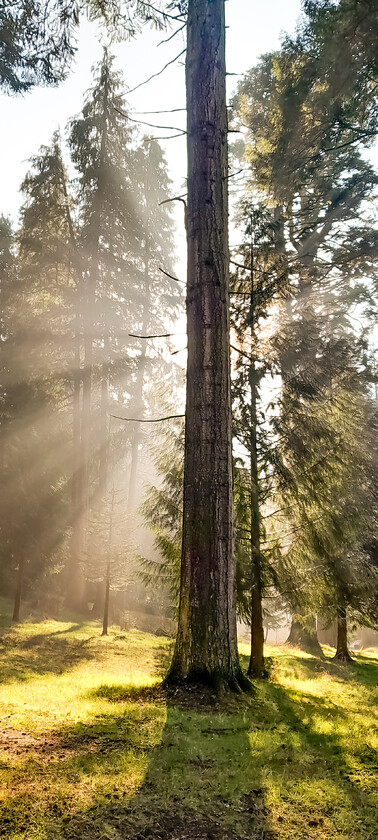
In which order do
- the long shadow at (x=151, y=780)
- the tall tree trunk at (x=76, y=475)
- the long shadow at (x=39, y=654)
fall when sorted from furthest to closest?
the tall tree trunk at (x=76, y=475) < the long shadow at (x=39, y=654) < the long shadow at (x=151, y=780)

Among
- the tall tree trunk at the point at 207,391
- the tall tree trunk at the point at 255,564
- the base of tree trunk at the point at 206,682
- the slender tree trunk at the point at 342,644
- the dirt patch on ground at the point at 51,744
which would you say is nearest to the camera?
the dirt patch on ground at the point at 51,744

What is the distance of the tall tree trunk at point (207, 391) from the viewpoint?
4.59 meters

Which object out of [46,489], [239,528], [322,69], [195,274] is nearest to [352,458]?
[239,528]

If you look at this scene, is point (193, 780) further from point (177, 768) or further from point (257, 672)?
point (257, 672)

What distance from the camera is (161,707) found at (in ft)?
13.6

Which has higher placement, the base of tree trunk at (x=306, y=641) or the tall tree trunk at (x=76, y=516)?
the tall tree trunk at (x=76, y=516)

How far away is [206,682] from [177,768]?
4.85 feet

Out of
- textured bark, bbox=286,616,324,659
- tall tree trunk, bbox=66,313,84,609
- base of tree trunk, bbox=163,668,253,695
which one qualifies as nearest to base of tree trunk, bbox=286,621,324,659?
textured bark, bbox=286,616,324,659

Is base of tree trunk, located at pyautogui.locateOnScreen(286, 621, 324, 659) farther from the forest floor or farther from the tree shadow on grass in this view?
the tree shadow on grass

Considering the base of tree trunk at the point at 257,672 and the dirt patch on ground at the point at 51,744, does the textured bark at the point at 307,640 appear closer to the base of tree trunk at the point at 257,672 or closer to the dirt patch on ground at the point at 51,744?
the base of tree trunk at the point at 257,672

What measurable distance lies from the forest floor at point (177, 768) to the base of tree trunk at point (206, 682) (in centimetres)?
14

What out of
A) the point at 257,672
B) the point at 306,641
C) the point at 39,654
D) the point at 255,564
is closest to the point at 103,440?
the point at 39,654

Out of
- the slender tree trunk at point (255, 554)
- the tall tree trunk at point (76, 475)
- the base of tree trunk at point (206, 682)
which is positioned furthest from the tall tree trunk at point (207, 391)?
the tall tree trunk at point (76, 475)

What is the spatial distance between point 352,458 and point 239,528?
290 cm
